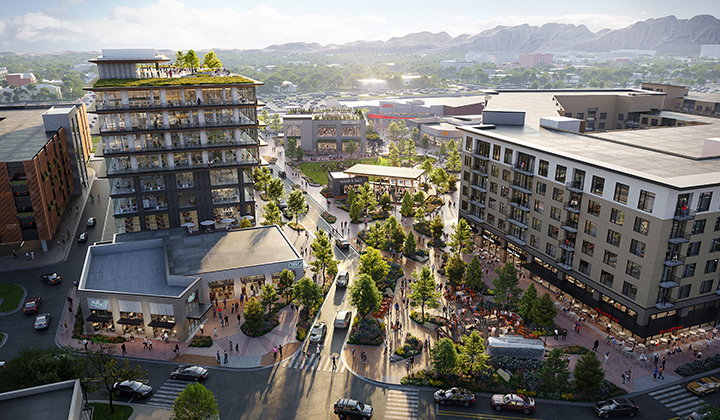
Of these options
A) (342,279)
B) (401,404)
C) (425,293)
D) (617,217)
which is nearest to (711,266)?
(617,217)

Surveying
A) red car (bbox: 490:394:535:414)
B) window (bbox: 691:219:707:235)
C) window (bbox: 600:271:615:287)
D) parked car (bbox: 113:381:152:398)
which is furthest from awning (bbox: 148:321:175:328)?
window (bbox: 691:219:707:235)

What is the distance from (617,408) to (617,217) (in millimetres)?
22556

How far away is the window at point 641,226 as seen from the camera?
170ft

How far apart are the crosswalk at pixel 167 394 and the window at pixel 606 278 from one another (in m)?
51.2

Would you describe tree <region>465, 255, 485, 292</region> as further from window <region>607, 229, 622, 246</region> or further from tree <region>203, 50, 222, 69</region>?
tree <region>203, 50, 222, 69</region>

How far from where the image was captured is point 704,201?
2024 inches

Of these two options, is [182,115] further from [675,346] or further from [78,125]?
[675,346]

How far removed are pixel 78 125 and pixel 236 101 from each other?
62.5 meters

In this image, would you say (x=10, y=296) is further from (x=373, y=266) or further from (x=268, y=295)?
(x=373, y=266)

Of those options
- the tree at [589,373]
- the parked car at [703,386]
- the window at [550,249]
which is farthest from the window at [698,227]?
the tree at [589,373]

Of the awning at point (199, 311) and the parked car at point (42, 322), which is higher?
the awning at point (199, 311)

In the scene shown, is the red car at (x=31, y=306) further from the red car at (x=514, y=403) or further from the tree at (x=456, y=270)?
the red car at (x=514, y=403)

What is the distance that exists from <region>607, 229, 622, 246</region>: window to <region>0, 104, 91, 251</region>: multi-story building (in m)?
88.9

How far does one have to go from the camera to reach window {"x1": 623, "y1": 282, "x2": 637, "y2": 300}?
5394 centimetres
